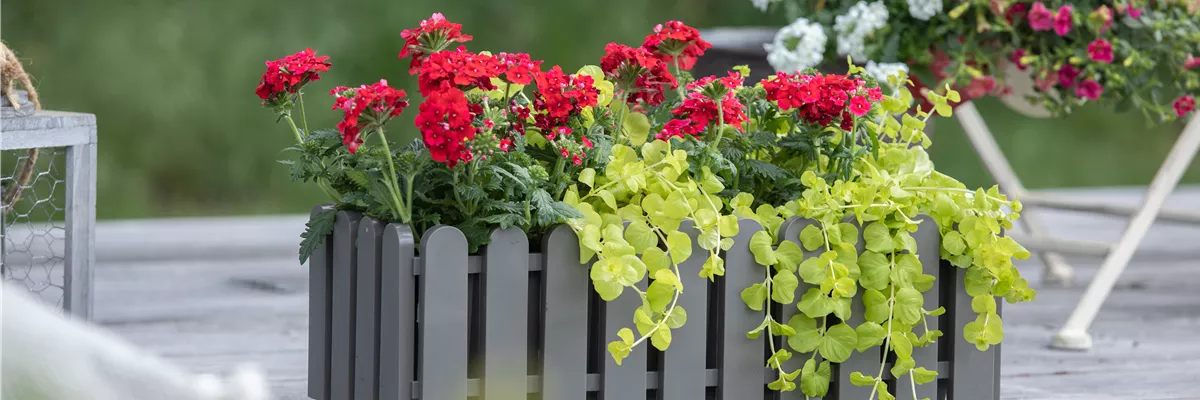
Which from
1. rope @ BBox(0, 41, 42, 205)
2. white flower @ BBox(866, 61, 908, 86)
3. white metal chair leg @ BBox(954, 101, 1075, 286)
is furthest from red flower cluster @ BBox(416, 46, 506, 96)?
white metal chair leg @ BBox(954, 101, 1075, 286)

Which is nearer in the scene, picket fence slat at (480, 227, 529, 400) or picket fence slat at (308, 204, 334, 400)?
picket fence slat at (480, 227, 529, 400)

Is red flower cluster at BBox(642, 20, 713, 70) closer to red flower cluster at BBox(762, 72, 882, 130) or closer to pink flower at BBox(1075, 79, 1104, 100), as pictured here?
red flower cluster at BBox(762, 72, 882, 130)

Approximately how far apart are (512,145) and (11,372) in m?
0.58

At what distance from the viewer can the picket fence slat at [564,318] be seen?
4.33 feet

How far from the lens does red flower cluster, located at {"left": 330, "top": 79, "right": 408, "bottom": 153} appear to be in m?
1.25

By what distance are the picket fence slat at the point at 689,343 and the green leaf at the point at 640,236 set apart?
46mm

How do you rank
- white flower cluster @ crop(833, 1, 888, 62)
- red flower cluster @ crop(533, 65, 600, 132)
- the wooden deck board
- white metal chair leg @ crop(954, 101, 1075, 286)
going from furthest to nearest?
1. white metal chair leg @ crop(954, 101, 1075, 286)
2. white flower cluster @ crop(833, 1, 888, 62)
3. the wooden deck board
4. red flower cluster @ crop(533, 65, 600, 132)

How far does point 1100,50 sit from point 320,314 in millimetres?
1618

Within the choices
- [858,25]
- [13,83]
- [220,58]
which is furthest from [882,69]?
[220,58]

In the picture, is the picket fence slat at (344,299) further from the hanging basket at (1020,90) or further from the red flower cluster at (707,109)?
the hanging basket at (1020,90)

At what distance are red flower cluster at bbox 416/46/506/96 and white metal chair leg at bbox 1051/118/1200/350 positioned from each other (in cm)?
157

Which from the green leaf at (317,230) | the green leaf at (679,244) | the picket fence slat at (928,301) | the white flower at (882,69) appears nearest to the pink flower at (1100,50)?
the white flower at (882,69)

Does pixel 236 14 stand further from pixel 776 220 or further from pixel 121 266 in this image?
pixel 776 220

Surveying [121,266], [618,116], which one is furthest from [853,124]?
[121,266]
